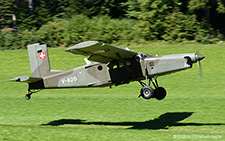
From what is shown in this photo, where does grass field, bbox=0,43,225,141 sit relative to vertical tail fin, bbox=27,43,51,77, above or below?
below

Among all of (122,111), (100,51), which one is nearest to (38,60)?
(100,51)

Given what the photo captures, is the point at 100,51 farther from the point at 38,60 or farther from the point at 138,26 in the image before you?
the point at 138,26

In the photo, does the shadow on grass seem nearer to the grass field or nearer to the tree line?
the grass field

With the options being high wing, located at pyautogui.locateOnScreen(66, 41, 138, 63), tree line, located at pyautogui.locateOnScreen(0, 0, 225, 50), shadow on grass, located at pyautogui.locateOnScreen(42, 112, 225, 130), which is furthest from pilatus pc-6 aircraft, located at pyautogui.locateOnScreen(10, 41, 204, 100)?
tree line, located at pyautogui.locateOnScreen(0, 0, 225, 50)

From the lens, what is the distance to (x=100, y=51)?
48.3 ft

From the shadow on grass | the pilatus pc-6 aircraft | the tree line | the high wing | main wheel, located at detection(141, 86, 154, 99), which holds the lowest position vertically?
the shadow on grass

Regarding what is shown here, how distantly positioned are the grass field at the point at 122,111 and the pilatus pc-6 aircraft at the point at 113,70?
206 centimetres

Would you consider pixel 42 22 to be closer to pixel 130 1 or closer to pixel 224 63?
pixel 130 1

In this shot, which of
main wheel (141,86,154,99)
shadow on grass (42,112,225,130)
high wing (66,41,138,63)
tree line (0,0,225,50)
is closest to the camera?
high wing (66,41,138,63)

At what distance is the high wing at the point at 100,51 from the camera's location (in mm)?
13383

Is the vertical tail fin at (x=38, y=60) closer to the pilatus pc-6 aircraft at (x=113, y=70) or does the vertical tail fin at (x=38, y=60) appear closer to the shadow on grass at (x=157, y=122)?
the pilatus pc-6 aircraft at (x=113, y=70)

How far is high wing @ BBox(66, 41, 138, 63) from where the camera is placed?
1338cm

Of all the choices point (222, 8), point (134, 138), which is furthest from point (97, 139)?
point (222, 8)

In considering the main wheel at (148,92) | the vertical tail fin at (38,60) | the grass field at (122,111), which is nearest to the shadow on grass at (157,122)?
the grass field at (122,111)
